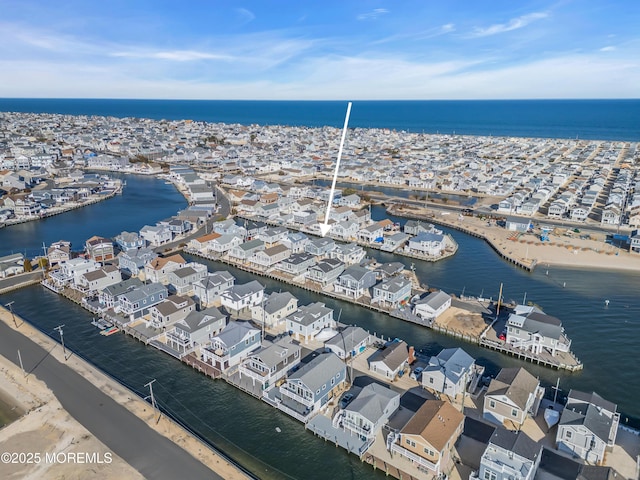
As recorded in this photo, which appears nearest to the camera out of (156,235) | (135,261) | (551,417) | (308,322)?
(551,417)

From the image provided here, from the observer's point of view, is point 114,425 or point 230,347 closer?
point 114,425

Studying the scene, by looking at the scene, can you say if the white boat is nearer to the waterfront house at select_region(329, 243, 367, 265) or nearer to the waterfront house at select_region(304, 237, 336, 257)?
the waterfront house at select_region(329, 243, 367, 265)

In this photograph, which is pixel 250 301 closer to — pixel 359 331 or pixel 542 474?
pixel 359 331

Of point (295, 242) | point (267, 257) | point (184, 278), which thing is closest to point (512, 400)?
point (267, 257)

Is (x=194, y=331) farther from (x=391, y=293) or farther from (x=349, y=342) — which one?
(x=391, y=293)

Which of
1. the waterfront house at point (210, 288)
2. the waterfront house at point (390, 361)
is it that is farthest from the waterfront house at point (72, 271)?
the waterfront house at point (390, 361)

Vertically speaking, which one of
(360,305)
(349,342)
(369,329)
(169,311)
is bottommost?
(369,329)
